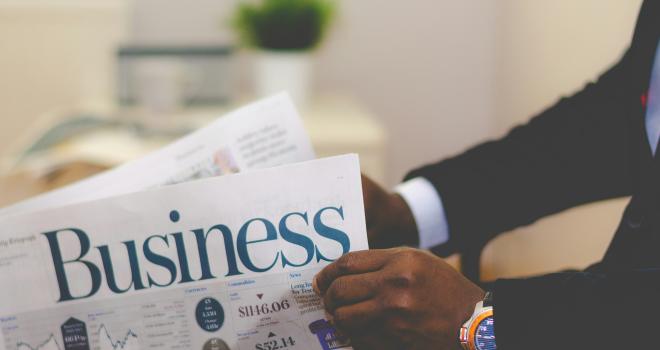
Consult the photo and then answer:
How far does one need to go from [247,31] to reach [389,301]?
4.35 feet

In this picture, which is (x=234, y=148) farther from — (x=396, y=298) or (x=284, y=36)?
(x=284, y=36)

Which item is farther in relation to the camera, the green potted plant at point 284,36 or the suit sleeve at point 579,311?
the green potted plant at point 284,36

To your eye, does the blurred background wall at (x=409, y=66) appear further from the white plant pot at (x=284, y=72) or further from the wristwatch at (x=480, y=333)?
the wristwatch at (x=480, y=333)

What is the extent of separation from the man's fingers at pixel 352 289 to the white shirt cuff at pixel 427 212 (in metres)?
0.35

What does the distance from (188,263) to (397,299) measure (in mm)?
167

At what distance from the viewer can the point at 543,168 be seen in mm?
837

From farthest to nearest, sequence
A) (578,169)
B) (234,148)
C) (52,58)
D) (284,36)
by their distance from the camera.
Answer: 1. (52,58)
2. (284,36)
3. (578,169)
4. (234,148)

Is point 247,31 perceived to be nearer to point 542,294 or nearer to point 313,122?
point 313,122

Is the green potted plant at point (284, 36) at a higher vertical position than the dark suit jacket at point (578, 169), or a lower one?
higher

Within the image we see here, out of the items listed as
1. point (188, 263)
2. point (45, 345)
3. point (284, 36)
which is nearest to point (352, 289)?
point (188, 263)

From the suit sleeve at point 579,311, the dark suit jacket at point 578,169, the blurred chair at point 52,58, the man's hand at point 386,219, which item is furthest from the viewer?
the blurred chair at point 52,58

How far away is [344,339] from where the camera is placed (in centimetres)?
56

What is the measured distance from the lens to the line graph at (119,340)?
22.2 inches

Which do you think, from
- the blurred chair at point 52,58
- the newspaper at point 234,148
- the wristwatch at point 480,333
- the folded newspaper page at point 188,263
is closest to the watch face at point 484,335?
the wristwatch at point 480,333
